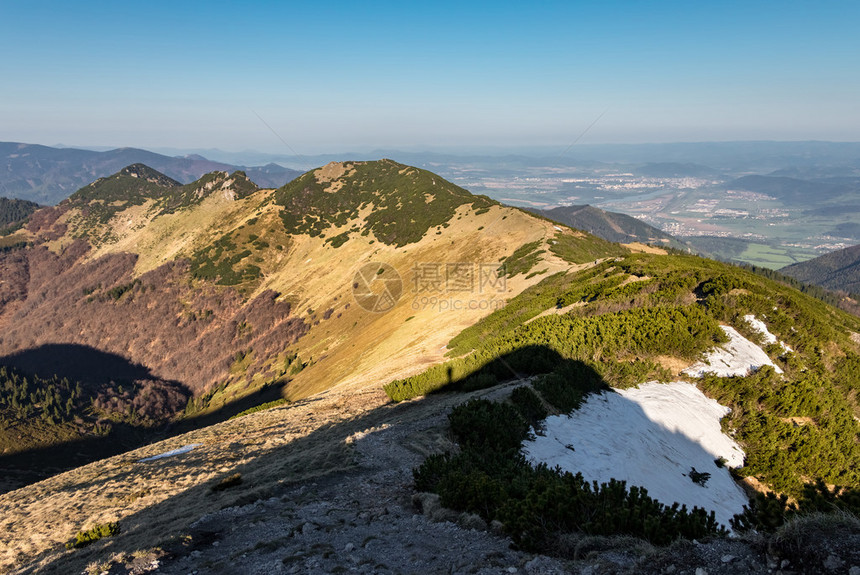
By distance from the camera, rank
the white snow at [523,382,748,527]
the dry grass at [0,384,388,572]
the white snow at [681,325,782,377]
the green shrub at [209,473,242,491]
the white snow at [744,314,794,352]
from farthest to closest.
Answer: the white snow at [744,314,794,352], the white snow at [681,325,782,377], the green shrub at [209,473,242,491], the white snow at [523,382,748,527], the dry grass at [0,384,388,572]

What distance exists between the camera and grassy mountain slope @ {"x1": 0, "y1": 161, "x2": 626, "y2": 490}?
5078 centimetres

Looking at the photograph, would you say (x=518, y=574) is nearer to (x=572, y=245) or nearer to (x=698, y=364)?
(x=698, y=364)

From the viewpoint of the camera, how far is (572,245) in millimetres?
57125

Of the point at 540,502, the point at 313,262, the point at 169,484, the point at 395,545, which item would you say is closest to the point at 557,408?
the point at 540,502

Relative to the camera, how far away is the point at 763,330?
22328 mm

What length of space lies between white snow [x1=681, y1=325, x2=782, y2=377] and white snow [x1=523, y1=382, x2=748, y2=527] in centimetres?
195

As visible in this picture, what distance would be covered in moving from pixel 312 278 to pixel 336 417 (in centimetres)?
7072

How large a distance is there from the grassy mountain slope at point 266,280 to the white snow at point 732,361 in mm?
18565

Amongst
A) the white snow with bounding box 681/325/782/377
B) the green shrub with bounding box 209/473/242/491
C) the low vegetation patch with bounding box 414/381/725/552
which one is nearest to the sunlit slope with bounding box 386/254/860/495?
the white snow with bounding box 681/325/782/377

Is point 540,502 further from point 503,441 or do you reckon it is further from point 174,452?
point 174,452

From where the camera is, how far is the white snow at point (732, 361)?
1822 centimetres

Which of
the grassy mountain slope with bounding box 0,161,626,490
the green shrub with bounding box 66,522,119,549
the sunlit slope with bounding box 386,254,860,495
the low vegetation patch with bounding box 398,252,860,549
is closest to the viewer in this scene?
the low vegetation patch with bounding box 398,252,860,549

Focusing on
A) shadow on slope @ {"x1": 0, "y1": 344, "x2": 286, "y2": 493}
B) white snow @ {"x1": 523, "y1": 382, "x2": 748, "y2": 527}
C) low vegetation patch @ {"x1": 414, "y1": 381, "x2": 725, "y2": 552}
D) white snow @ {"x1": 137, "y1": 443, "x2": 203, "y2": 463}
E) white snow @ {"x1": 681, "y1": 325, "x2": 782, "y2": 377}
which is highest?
low vegetation patch @ {"x1": 414, "y1": 381, "x2": 725, "y2": 552}

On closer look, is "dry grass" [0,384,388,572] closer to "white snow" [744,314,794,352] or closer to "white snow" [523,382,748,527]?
"white snow" [523,382,748,527]
